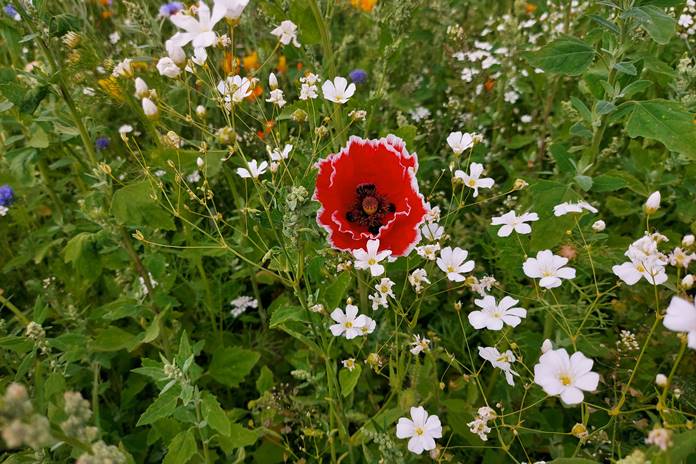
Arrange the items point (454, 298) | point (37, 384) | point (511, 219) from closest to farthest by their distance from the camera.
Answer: point (511, 219) → point (37, 384) → point (454, 298)

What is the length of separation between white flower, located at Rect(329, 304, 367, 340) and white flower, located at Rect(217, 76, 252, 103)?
22.7 inches

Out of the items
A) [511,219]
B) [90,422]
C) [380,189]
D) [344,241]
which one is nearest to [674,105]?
[511,219]

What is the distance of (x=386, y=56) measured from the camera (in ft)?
6.18

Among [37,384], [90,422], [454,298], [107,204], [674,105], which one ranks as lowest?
[454,298]

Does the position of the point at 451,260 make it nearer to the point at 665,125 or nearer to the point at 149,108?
the point at 665,125

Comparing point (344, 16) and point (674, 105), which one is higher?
point (674, 105)

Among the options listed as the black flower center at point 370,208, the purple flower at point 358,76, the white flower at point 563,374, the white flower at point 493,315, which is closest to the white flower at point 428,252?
the white flower at point 493,315

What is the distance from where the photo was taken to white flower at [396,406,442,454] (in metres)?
1.28

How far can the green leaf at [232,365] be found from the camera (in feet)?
6.11

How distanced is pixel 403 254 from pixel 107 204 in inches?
42.1

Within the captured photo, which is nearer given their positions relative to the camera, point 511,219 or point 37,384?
point 511,219

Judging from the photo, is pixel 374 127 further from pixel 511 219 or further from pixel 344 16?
pixel 344 16

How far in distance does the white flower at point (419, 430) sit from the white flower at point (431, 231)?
1.40 feet

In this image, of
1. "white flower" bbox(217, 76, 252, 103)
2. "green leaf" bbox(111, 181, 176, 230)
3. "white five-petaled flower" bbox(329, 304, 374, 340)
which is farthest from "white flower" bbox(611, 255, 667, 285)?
"green leaf" bbox(111, 181, 176, 230)
